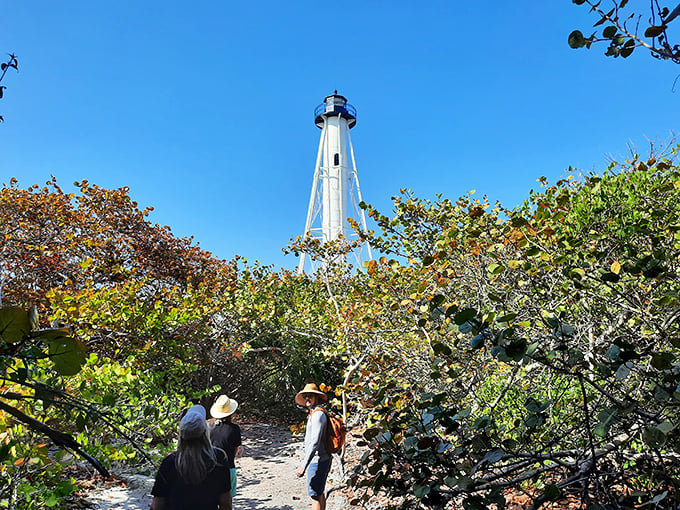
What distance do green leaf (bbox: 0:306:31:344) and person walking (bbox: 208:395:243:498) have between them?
4.19m

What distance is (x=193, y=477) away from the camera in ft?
10.4

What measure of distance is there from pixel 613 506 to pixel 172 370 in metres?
7.47

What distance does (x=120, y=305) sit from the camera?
A: 730cm

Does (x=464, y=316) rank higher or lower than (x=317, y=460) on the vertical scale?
higher

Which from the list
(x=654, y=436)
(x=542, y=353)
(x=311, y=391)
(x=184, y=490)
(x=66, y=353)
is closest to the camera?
(x=66, y=353)

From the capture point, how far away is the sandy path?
221 inches

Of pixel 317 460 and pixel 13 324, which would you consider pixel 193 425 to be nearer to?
pixel 317 460

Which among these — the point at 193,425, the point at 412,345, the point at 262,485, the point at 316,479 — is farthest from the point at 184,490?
the point at 262,485

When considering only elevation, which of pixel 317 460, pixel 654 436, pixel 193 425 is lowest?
pixel 317 460

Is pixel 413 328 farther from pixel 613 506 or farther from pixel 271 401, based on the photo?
pixel 271 401

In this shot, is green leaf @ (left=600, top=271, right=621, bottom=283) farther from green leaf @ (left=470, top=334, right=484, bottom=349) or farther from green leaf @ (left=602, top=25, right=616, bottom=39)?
green leaf @ (left=602, top=25, right=616, bottom=39)

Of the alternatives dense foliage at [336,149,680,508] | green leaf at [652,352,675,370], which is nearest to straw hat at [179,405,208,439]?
dense foliage at [336,149,680,508]

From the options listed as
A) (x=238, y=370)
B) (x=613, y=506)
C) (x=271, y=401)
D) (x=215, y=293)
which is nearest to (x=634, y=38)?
(x=613, y=506)

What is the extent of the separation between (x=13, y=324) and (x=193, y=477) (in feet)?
9.09
